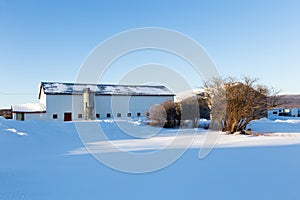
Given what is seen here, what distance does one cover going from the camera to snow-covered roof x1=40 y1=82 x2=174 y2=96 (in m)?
31.9

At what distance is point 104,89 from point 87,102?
159 inches

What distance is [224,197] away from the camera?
12.8 feet

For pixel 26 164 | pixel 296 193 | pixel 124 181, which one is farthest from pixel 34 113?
pixel 296 193

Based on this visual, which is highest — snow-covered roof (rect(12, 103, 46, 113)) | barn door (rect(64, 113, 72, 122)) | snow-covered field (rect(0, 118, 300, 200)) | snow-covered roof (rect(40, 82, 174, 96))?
snow-covered roof (rect(40, 82, 174, 96))

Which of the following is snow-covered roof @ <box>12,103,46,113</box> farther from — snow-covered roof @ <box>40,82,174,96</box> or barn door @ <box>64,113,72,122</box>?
barn door @ <box>64,113,72,122</box>

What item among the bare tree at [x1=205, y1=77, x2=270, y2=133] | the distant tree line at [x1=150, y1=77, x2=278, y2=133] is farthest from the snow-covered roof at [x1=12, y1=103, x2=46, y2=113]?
the bare tree at [x1=205, y1=77, x2=270, y2=133]

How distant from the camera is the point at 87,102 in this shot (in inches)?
1246

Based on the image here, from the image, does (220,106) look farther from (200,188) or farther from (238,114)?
(200,188)

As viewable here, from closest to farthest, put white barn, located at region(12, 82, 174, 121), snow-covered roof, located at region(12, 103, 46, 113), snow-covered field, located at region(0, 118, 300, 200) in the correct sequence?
snow-covered field, located at region(0, 118, 300, 200) < snow-covered roof, located at region(12, 103, 46, 113) < white barn, located at region(12, 82, 174, 121)

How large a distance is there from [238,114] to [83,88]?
23595 millimetres

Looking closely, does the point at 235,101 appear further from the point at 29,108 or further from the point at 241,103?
the point at 29,108

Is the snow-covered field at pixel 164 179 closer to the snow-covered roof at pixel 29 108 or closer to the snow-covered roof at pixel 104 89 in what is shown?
the snow-covered roof at pixel 29 108

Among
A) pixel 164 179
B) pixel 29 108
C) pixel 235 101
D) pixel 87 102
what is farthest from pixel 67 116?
pixel 164 179

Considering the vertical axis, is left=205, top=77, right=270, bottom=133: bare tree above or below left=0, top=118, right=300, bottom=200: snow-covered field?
above
